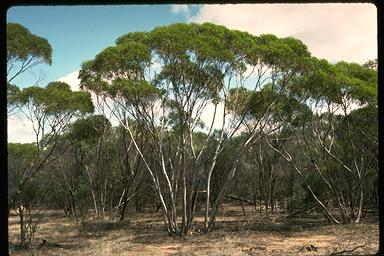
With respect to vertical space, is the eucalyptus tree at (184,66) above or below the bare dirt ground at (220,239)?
above

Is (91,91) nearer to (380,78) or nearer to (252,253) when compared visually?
(252,253)

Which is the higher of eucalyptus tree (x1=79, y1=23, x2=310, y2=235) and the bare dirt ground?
eucalyptus tree (x1=79, y1=23, x2=310, y2=235)

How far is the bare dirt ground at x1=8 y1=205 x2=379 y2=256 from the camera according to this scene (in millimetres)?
8906

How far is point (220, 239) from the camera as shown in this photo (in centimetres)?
1042

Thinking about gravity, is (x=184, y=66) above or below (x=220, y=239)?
above

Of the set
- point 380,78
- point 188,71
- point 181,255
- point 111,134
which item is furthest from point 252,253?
point 111,134

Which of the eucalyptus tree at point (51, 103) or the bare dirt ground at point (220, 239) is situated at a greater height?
the eucalyptus tree at point (51, 103)

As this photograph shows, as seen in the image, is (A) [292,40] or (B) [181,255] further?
(A) [292,40]

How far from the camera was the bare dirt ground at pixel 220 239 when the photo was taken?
8906 mm

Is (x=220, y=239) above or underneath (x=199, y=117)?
underneath

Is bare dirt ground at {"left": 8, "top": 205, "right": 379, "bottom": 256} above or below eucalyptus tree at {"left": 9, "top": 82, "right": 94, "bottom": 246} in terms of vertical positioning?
below

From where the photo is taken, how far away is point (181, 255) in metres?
8.59
